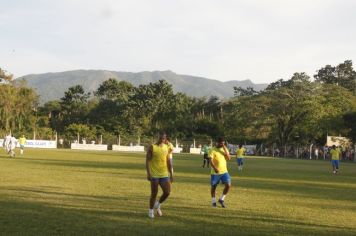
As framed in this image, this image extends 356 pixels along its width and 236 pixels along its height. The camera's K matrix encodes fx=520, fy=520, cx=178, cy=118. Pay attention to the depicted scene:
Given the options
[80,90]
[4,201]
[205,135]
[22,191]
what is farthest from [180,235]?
[80,90]

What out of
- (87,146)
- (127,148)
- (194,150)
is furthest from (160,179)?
(194,150)

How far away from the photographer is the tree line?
81.7 metres

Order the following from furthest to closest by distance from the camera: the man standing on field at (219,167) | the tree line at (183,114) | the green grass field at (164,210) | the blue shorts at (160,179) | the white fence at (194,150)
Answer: the white fence at (194,150), the tree line at (183,114), the man standing on field at (219,167), the blue shorts at (160,179), the green grass field at (164,210)

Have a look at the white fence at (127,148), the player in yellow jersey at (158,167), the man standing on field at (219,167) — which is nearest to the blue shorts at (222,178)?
the man standing on field at (219,167)

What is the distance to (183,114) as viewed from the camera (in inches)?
3831

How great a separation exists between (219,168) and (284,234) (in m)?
4.34

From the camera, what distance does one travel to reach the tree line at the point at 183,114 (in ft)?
268

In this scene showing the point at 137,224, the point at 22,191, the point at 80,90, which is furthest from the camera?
the point at 80,90

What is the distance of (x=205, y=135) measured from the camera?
3661 inches

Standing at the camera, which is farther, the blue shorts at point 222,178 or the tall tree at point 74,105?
the tall tree at point 74,105

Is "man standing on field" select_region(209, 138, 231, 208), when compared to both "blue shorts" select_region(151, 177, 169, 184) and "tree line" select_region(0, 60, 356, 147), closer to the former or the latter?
"blue shorts" select_region(151, 177, 169, 184)

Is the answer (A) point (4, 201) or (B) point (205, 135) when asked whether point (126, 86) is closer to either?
(B) point (205, 135)

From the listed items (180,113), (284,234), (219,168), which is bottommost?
(284,234)

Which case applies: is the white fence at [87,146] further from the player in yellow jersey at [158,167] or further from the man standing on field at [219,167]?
the player in yellow jersey at [158,167]
